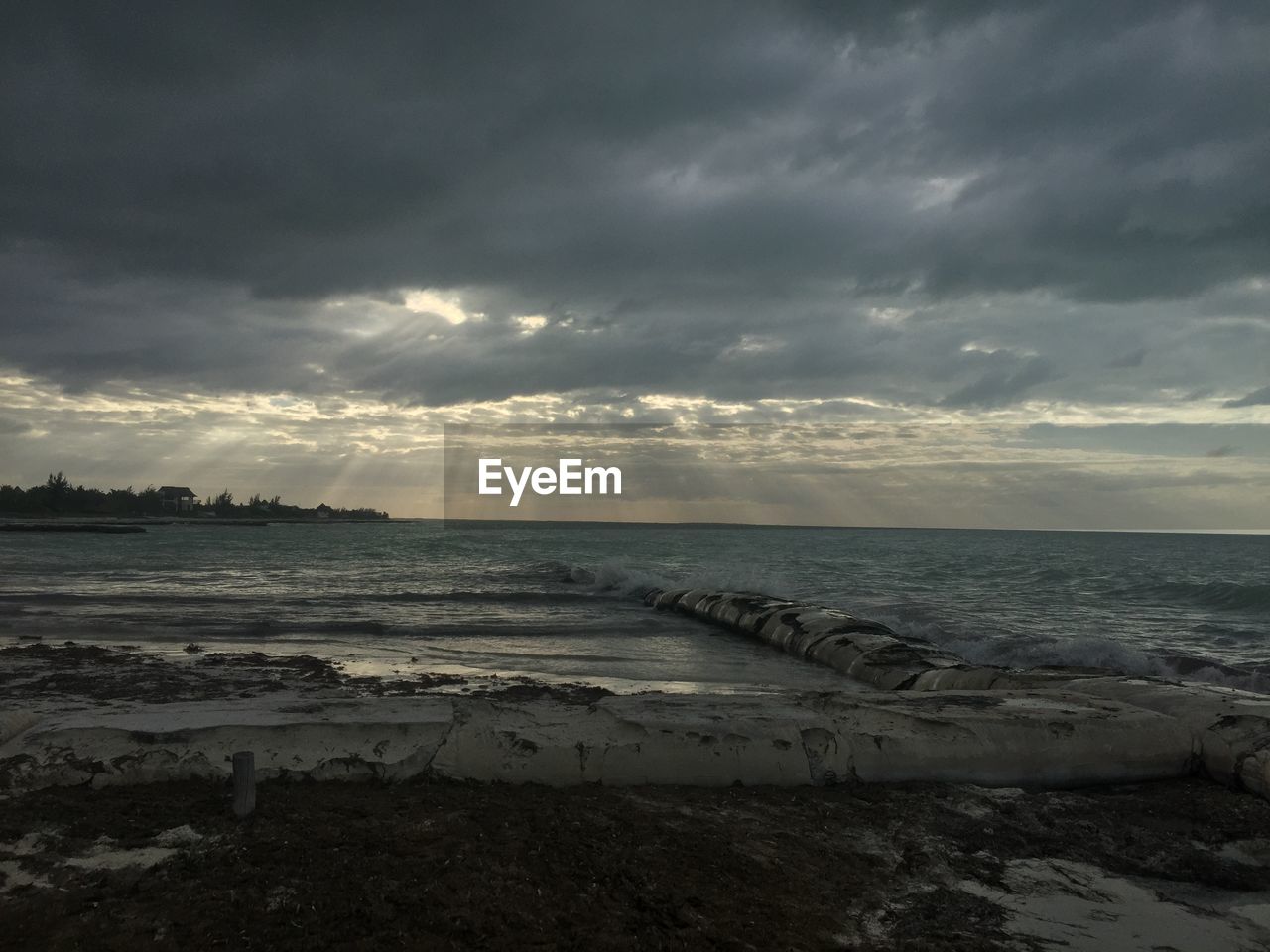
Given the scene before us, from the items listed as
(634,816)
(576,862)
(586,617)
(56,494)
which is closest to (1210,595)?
(586,617)

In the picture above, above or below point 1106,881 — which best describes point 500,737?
above

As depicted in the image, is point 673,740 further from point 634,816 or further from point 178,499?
point 178,499

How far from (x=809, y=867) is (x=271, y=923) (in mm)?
2639

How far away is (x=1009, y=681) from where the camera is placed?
8953mm

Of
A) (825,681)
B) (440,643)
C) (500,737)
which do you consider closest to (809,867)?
(500,737)

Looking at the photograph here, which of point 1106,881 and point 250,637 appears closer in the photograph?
point 1106,881

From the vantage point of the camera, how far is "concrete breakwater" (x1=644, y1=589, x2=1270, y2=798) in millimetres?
6285

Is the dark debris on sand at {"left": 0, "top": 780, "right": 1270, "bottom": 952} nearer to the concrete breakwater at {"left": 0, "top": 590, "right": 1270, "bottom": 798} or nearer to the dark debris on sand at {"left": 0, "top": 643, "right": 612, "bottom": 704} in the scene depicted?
the concrete breakwater at {"left": 0, "top": 590, "right": 1270, "bottom": 798}

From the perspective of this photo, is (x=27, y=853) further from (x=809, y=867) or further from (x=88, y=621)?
Answer: (x=88, y=621)

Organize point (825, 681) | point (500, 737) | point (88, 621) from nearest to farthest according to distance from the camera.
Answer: point (500, 737) < point (825, 681) < point (88, 621)

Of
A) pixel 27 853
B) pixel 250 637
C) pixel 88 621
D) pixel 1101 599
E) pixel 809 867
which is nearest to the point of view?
pixel 27 853

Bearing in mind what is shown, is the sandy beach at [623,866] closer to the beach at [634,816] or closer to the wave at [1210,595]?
the beach at [634,816]

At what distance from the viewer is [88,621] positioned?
14906 mm

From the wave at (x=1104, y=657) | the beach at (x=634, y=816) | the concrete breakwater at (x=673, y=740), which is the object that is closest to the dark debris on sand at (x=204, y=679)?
the beach at (x=634, y=816)
